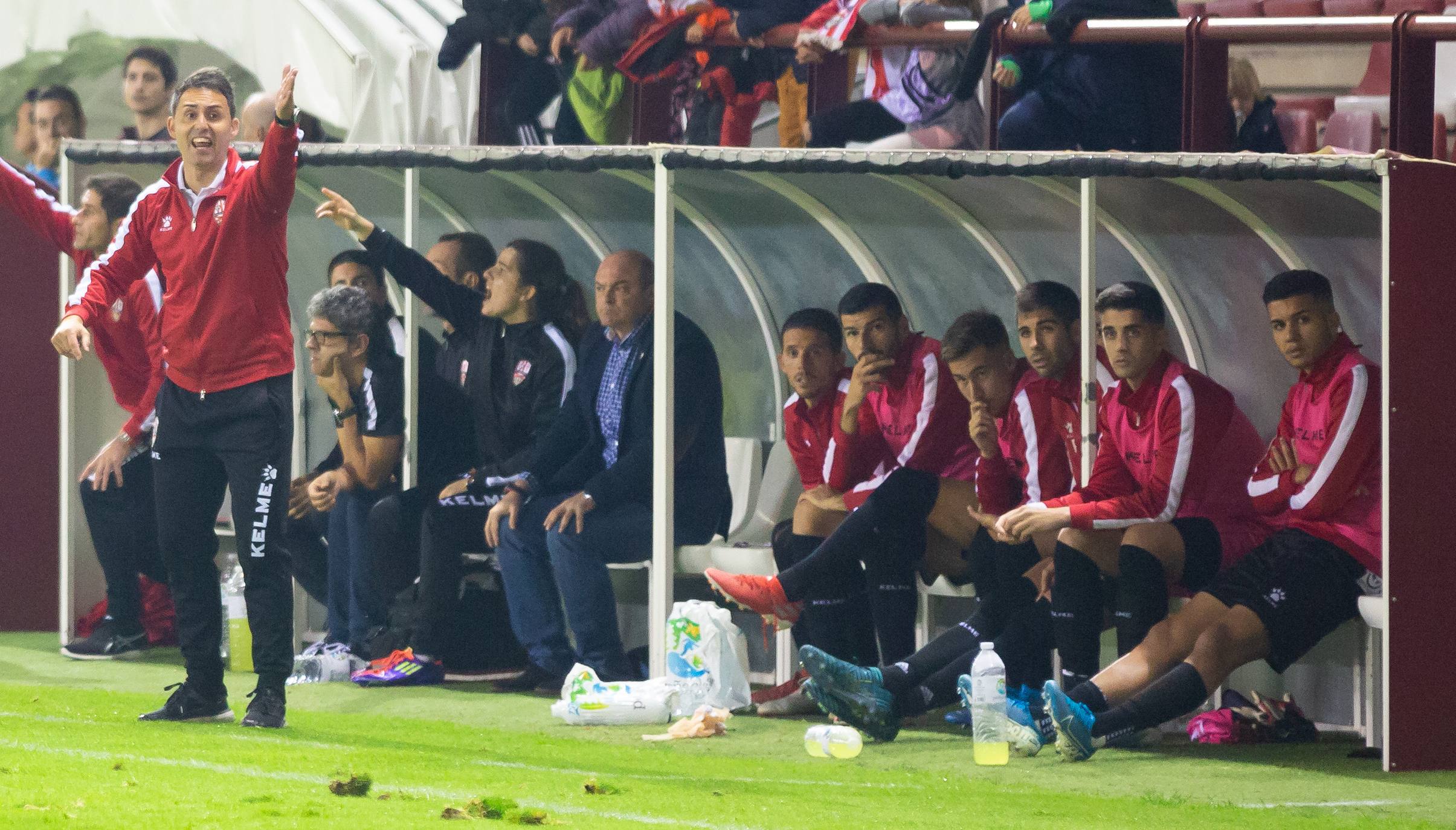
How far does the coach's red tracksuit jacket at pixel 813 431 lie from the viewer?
28.8ft

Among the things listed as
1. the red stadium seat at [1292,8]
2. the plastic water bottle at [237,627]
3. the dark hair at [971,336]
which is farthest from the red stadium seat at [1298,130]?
the plastic water bottle at [237,627]

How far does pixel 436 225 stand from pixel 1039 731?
4.19 m

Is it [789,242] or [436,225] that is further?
[436,225]

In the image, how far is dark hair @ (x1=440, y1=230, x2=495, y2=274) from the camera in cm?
965

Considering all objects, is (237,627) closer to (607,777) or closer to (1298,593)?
(607,777)

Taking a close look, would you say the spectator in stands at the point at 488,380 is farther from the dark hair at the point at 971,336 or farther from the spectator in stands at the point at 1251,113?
the spectator in stands at the point at 1251,113

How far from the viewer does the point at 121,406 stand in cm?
1019

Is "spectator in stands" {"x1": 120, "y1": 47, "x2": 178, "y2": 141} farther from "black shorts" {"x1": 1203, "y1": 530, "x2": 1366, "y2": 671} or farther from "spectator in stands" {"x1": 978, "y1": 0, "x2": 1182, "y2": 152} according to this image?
"black shorts" {"x1": 1203, "y1": 530, "x2": 1366, "y2": 671}

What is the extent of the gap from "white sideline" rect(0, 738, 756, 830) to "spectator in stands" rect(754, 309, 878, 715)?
2.30 metres

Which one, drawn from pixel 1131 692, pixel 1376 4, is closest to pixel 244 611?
pixel 1131 692

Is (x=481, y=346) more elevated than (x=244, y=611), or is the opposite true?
(x=481, y=346)

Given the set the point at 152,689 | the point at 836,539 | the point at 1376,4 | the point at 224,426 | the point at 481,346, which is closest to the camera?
the point at 224,426

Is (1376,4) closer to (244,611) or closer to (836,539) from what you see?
(836,539)

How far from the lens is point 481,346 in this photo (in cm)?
946
